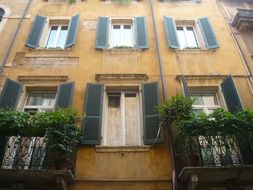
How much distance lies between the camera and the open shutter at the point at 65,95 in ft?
28.3

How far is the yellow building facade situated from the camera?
756cm

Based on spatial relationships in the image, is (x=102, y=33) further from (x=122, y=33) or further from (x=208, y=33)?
(x=208, y=33)

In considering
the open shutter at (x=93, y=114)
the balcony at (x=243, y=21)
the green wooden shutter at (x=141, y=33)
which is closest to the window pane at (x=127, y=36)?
the green wooden shutter at (x=141, y=33)

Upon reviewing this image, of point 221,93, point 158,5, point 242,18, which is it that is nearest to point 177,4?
point 158,5

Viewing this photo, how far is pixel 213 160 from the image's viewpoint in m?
7.30

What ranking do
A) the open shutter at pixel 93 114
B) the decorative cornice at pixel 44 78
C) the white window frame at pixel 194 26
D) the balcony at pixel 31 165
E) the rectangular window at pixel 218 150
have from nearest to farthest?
the balcony at pixel 31 165, the rectangular window at pixel 218 150, the open shutter at pixel 93 114, the decorative cornice at pixel 44 78, the white window frame at pixel 194 26

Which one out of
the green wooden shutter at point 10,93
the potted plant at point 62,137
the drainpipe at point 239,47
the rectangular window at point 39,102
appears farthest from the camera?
the drainpipe at point 239,47

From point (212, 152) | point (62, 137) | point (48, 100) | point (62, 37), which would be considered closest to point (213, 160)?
point (212, 152)

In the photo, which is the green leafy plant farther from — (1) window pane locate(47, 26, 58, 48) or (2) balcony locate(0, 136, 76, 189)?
(1) window pane locate(47, 26, 58, 48)

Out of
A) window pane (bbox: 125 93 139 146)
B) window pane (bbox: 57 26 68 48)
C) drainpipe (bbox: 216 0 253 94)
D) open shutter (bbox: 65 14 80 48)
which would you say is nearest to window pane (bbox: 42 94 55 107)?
open shutter (bbox: 65 14 80 48)

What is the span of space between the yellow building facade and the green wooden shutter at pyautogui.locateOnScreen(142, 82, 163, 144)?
27mm

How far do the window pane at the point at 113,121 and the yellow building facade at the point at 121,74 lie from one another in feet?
0.11

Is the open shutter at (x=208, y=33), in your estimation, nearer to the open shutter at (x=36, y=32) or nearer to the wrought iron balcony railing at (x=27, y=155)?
the open shutter at (x=36, y=32)

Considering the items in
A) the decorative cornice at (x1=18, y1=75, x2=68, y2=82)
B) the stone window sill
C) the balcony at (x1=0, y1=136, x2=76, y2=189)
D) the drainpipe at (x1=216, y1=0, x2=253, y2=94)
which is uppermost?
the drainpipe at (x1=216, y1=0, x2=253, y2=94)
